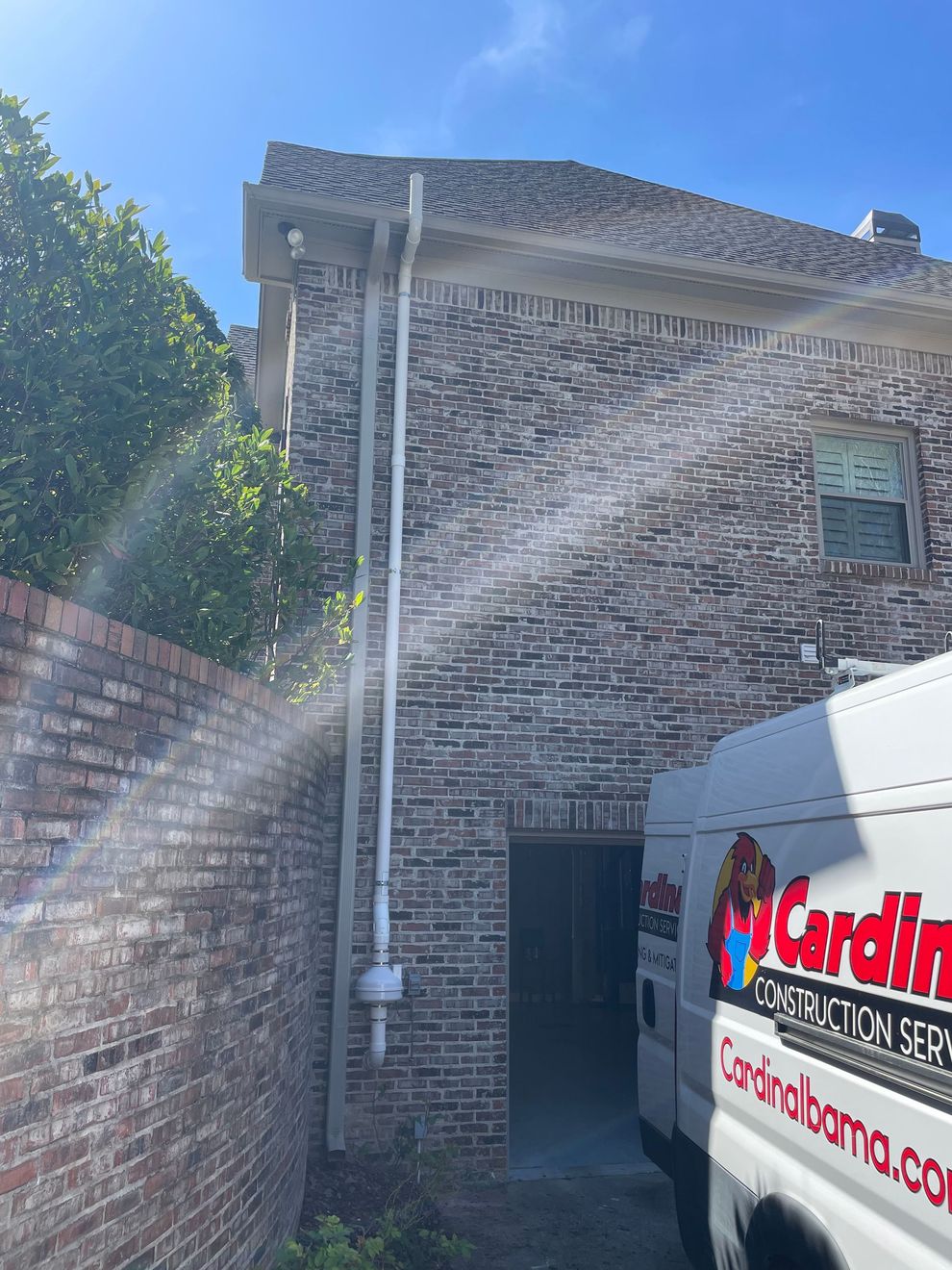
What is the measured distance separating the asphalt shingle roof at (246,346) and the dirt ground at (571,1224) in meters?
9.03

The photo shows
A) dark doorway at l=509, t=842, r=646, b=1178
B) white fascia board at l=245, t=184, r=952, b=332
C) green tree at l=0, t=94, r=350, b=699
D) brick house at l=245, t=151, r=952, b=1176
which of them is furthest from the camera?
dark doorway at l=509, t=842, r=646, b=1178

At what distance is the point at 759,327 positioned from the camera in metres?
8.42

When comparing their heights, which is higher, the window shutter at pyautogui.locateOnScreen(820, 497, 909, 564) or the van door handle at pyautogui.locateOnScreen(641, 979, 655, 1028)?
the window shutter at pyautogui.locateOnScreen(820, 497, 909, 564)

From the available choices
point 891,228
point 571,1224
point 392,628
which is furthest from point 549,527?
point 891,228

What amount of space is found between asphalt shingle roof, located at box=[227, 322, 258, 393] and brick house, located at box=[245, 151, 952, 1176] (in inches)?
159

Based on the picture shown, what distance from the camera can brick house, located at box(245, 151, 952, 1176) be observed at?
6688mm

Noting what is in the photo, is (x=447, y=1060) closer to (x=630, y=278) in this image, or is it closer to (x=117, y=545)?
(x=117, y=545)

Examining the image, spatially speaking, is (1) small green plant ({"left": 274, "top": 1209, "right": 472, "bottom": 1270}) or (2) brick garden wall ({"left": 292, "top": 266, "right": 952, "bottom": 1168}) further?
(2) brick garden wall ({"left": 292, "top": 266, "right": 952, "bottom": 1168})

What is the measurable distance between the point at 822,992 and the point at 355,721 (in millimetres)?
4046

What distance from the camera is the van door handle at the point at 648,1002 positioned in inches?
218

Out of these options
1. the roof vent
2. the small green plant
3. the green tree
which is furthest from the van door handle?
the roof vent

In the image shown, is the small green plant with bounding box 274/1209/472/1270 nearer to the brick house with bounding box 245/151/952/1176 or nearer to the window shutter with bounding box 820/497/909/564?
the brick house with bounding box 245/151/952/1176

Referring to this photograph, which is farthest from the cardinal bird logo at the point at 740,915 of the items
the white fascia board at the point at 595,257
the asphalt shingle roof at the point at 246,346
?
the asphalt shingle roof at the point at 246,346

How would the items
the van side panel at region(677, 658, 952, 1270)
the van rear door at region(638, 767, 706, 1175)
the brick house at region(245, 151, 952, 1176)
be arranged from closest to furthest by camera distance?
the van side panel at region(677, 658, 952, 1270) → the van rear door at region(638, 767, 706, 1175) → the brick house at region(245, 151, 952, 1176)
